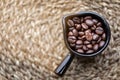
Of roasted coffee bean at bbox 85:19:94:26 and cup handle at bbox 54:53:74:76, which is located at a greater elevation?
roasted coffee bean at bbox 85:19:94:26

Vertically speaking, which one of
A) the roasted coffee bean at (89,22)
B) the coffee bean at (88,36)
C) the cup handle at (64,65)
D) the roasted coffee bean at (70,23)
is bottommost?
the cup handle at (64,65)

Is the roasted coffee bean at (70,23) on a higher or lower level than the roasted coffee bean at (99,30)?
higher

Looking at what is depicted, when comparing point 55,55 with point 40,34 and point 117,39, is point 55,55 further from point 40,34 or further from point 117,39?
point 117,39

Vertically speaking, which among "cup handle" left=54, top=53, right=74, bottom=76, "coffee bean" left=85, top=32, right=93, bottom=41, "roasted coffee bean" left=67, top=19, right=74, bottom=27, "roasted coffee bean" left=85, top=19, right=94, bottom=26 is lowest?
"cup handle" left=54, top=53, right=74, bottom=76

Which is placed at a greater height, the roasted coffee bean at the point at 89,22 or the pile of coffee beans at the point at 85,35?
the roasted coffee bean at the point at 89,22

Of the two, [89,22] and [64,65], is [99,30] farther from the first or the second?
[64,65]

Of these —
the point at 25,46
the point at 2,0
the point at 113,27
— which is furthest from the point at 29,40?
the point at 113,27
